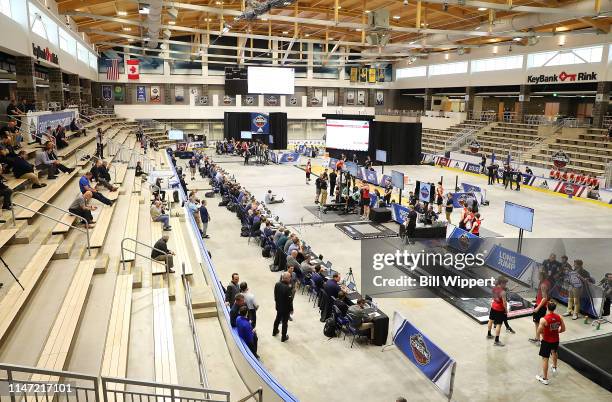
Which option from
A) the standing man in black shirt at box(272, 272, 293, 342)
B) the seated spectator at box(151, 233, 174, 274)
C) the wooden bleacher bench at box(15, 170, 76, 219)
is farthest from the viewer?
the wooden bleacher bench at box(15, 170, 76, 219)

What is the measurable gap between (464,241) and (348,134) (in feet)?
47.3

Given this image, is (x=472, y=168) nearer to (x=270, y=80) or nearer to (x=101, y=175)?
(x=270, y=80)

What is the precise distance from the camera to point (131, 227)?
39.2ft

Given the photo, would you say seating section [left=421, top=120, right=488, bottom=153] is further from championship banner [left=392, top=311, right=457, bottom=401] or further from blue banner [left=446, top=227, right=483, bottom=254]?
championship banner [left=392, top=311, right=457, bottom=401]

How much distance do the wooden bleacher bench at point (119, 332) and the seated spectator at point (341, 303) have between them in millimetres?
4165

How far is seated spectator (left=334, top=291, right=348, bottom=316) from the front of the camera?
9781mm

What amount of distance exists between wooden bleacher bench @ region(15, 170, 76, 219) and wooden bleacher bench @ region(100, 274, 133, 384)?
2.67m

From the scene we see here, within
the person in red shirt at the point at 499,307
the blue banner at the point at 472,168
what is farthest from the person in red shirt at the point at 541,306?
the blue banner at the point at 472,168

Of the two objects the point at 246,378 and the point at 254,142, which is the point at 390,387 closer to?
the point at 246,378

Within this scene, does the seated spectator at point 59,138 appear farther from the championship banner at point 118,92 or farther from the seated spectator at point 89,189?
the championship banner at point 118,92

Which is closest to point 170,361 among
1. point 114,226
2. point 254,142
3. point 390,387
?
point 390,387

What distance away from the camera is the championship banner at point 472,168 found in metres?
33.0

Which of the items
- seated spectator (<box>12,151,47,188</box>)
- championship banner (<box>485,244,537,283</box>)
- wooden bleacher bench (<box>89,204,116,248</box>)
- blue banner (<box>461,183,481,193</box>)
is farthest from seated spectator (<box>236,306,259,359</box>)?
blue banner (<box>461,183,481,193</box>)

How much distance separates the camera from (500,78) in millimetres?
37969
